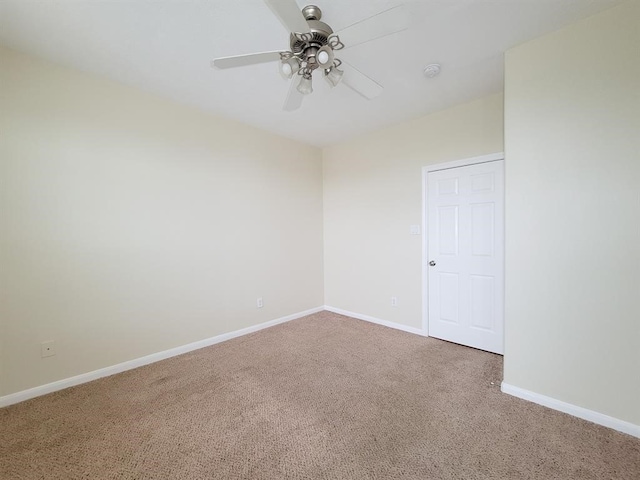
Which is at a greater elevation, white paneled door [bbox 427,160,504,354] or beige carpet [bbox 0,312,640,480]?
white paneled door [bbox 427,160,504,354]

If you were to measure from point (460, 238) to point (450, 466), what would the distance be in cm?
210

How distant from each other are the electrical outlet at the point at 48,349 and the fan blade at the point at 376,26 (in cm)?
293

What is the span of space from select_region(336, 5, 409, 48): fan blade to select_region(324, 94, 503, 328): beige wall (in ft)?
6.29

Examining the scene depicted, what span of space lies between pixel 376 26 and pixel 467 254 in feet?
7.74

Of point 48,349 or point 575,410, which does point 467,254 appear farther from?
point 48,349

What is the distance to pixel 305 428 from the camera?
167 cm

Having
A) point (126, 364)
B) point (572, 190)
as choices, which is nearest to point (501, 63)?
point (572, 190)

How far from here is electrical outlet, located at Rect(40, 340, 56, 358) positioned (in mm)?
2054

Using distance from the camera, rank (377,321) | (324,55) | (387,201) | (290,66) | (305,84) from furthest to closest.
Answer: (377,321), (387,201), (305,84), (290,66), (324,55)

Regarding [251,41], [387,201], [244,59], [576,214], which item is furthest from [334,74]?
[387,201]

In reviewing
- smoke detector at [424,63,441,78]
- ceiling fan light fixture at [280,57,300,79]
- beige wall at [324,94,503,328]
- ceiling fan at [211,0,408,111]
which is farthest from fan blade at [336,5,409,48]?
beige wall at [324,94,503,328]

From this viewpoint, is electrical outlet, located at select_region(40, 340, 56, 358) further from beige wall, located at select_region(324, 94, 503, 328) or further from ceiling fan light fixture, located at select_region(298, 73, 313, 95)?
beige wall, located at select_region(324, 94, 503, 328)

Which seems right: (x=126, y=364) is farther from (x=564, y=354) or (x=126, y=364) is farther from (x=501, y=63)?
(x=501, y=63)

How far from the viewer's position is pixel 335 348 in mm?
2848
